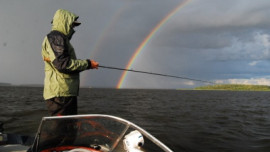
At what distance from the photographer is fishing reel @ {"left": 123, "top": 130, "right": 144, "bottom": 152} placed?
2770mm

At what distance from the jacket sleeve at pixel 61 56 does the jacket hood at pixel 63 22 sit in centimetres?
21

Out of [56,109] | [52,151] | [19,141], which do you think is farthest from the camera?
[19,141]

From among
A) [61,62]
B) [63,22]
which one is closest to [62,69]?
[61,62]

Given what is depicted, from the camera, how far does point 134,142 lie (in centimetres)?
280

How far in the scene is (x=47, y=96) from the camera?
402 centimetres

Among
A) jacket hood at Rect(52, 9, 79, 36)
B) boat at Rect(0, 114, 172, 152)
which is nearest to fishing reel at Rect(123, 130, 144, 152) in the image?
boat at Rect(0, 114, 172, 152)

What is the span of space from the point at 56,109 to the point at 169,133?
8612 mm

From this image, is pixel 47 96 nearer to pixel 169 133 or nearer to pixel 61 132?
pixel 61 132

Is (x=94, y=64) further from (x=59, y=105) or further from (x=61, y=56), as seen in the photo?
(x=59, y=105)

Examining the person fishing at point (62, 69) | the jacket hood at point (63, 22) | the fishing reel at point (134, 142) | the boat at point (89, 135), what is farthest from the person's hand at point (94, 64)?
the fishing reel at point (134, 142)

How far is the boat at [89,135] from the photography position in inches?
113

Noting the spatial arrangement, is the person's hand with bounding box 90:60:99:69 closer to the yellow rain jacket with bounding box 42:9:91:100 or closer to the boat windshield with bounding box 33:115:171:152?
the yellow rain jacket with bounding box 42:9:91:100

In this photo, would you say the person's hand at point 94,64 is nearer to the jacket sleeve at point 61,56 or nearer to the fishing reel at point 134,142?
the jacket sleeve at point 61,56

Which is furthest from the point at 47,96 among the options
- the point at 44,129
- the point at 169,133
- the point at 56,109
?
the point at 169,133
